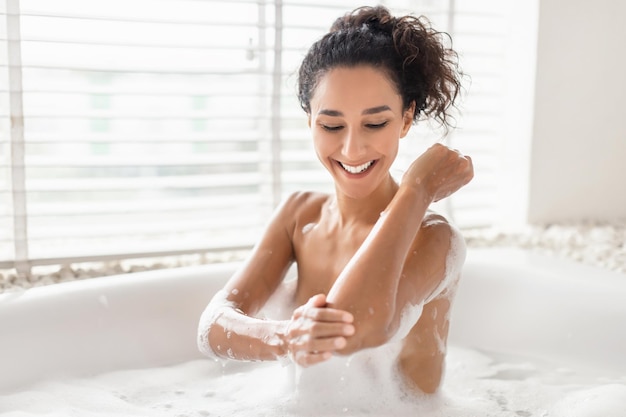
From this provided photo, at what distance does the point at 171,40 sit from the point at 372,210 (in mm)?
1179

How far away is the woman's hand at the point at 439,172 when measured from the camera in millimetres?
1345

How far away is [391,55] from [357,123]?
0.14m

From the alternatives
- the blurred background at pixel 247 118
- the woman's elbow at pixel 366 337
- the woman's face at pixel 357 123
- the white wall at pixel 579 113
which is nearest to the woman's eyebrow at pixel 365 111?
the woman's face at pixel 357 123

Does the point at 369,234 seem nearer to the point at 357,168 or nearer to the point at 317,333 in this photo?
the point at 357,168

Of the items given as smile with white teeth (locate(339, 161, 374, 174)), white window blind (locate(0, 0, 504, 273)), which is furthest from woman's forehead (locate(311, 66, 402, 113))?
white window blind (locate(0, 0, 504, 273))

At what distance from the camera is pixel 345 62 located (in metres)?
1.35

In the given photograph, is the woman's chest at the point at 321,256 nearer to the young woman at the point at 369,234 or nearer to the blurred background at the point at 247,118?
the young woman at the point at 369,234

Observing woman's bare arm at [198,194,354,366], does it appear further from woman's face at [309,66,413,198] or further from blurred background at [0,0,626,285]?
blurred background at [0,0,626,285]

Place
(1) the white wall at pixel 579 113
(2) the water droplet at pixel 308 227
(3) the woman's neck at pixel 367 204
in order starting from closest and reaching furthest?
(3) the woman's neck at pixel 367 204, (2) the water droplet at pixel 308 227, (1) the white wall at pixel 579 113

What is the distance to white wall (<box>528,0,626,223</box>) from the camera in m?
2.71

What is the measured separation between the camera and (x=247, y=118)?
2.48m

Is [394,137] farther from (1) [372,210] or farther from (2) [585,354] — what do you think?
(2) [585,354]

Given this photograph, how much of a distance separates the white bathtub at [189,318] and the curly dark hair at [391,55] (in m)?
0.68

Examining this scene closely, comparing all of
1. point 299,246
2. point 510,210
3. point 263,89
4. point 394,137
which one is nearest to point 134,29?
point 263,89
